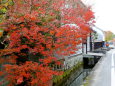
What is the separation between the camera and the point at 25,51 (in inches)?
420

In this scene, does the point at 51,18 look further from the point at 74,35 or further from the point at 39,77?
the point at 39,77

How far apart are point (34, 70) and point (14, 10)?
11.2ft

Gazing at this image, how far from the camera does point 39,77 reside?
937 centimetres

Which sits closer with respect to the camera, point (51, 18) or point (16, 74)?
point (16, 74)

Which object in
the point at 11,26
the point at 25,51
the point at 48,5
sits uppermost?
the point at 48,5

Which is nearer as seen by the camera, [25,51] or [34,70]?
[34,70]

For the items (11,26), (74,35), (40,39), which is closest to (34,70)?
(40,39)

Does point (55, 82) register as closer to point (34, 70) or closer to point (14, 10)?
point (34, 70)

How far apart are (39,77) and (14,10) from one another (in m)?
3.95

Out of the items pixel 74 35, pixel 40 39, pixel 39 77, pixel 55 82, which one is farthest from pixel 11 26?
pixel 55 82

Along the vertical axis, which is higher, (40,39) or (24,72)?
(40,39)

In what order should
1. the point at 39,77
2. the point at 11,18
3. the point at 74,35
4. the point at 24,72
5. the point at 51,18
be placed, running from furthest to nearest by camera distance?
the point at 74,35 < the point at 51,18 < the point at 39,77 < the point at 24,72 < the point at 11,18

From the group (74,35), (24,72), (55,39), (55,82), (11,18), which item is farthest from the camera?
(55,82)

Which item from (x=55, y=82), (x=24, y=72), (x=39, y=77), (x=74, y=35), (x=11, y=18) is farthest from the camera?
(x=55, y=82)
